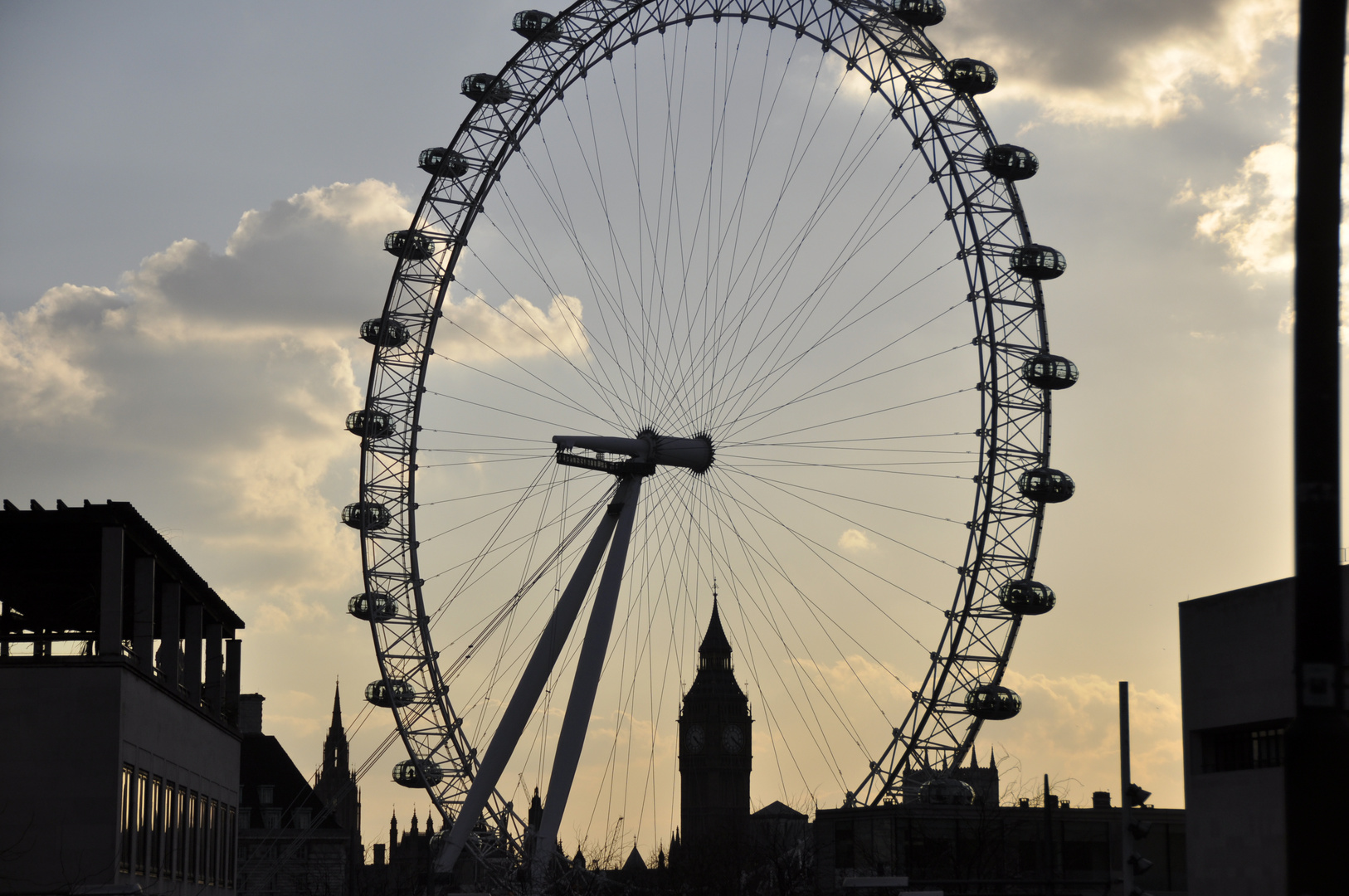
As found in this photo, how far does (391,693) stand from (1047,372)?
2577 centimetres

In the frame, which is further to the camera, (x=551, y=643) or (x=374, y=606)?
(x=374, y=606)

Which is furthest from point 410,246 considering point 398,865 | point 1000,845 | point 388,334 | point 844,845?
point 398,865

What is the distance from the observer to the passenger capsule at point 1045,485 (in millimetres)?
56219

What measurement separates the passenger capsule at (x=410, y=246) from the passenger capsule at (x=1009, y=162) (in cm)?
2000

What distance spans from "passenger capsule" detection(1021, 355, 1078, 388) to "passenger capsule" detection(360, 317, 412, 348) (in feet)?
72.2

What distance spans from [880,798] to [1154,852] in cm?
2707

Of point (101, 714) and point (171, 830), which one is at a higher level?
point (101, 714)

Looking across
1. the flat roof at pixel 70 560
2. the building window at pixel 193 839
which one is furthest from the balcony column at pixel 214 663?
the building window at pixel 193 839

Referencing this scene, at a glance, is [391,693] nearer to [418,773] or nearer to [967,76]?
[418,773]

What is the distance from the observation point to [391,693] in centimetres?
6091

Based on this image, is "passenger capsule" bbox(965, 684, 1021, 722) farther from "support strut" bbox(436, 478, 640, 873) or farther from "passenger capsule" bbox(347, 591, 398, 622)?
"passenger capsule" bbox(347, 591, 398, 622)

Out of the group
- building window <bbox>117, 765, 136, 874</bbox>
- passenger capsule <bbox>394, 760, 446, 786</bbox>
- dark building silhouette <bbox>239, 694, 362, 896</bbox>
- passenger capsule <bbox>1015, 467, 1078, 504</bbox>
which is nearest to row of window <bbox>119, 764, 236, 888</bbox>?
building window <bbox>117, 765, 136, 874</bbox>

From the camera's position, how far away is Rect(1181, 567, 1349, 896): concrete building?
34.7 m

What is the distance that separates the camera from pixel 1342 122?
21.4ft
